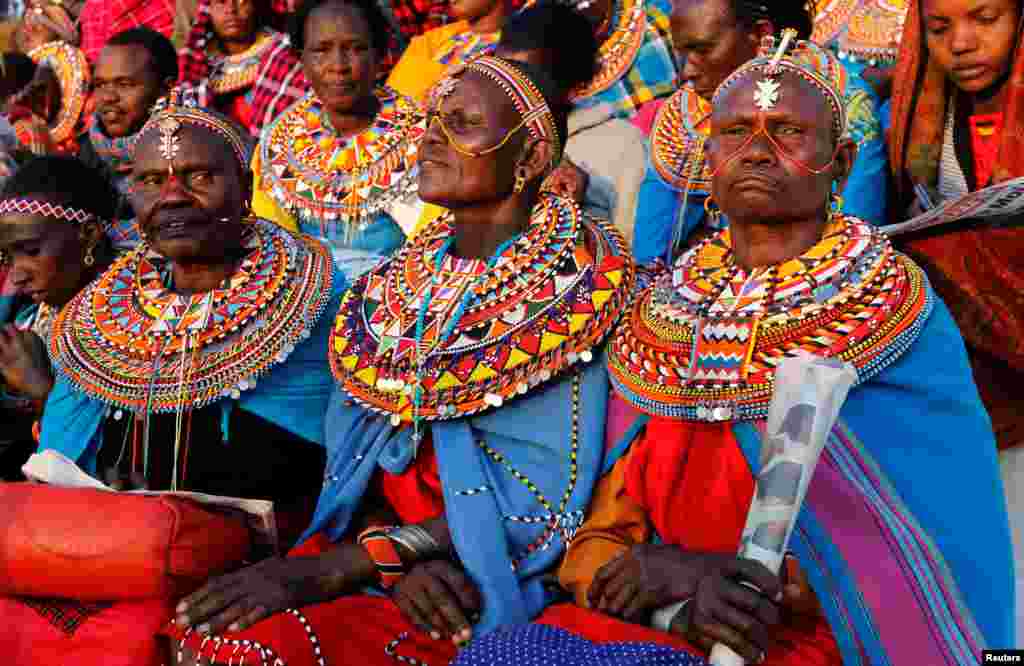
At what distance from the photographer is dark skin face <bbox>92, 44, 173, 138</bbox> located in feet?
20.2

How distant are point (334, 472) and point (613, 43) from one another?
111 inches

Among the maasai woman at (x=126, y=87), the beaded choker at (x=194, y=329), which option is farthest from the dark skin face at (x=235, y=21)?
the beaded choker at (x=194, y=329)

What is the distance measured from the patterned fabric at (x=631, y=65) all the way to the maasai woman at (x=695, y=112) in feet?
2.19

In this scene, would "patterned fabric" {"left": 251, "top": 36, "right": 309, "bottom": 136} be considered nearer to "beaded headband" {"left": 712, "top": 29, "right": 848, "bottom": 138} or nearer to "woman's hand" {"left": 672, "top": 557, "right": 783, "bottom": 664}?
"beaded headband" {"left": 712, "top": 29, "right": 848, "bottom": 138}

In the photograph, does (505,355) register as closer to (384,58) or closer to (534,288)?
(534,288)

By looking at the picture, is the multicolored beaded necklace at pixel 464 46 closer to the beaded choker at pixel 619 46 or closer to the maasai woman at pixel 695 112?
the beaded choker at pixel 619 46

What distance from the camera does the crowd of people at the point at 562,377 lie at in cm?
265

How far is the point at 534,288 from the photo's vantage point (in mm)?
3254

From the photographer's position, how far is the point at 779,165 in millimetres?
2891

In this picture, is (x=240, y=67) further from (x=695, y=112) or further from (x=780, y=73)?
(x=780, y=73)

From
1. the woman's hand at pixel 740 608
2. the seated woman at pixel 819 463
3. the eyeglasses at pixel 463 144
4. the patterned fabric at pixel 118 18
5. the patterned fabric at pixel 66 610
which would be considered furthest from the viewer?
the patterned fabric at pixel 118 18

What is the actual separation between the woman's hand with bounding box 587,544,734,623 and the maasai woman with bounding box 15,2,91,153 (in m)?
4.92

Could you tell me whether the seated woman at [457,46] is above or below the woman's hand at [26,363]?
above

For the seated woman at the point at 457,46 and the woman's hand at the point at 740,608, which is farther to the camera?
the seated woman at the point at 457,46
